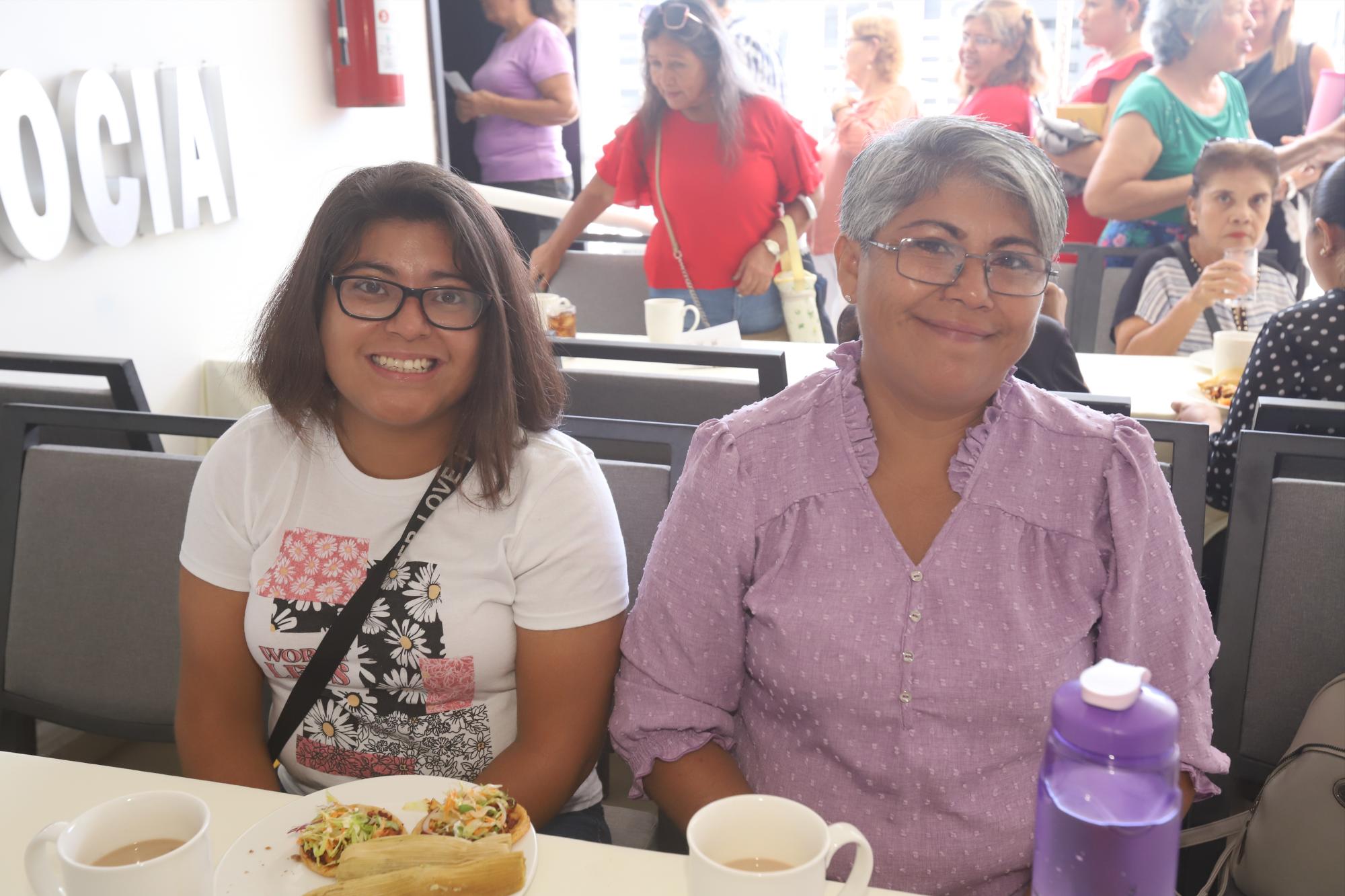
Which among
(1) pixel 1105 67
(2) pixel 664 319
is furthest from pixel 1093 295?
(2) pixel 664 319

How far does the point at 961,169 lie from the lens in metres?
1.17

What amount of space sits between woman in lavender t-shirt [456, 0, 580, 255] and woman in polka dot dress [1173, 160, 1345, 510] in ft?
9.54

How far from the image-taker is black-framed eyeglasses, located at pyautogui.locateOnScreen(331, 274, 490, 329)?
1340 millimetres

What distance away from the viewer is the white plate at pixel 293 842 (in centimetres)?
90

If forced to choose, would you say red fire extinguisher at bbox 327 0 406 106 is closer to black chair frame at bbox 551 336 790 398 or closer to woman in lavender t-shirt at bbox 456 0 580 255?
woman in lavender t-shirt at bbox 456 0 580 255

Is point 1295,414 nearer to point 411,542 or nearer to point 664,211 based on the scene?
point 411,542

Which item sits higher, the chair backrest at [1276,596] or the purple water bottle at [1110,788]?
the purple water bottle at [1110,788]

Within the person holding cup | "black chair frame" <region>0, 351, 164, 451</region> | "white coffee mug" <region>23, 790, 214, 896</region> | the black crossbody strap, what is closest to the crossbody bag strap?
the person holding cup

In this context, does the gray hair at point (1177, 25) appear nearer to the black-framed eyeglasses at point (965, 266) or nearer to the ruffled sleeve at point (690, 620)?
the black-framed eyeglasses at point (965, 266)

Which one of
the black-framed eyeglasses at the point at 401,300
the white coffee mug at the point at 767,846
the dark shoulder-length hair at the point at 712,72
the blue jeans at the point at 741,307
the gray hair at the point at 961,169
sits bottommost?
the blue jeans at the point at 741,307

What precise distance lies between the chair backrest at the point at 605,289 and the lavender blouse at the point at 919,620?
2.54 m

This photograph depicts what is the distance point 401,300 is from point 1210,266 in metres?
2.31

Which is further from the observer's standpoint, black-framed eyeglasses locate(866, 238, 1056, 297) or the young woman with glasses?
the young woman with glasses

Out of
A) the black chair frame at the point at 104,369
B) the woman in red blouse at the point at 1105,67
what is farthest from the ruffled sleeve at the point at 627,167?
the black chair frame at the point at 104,369
